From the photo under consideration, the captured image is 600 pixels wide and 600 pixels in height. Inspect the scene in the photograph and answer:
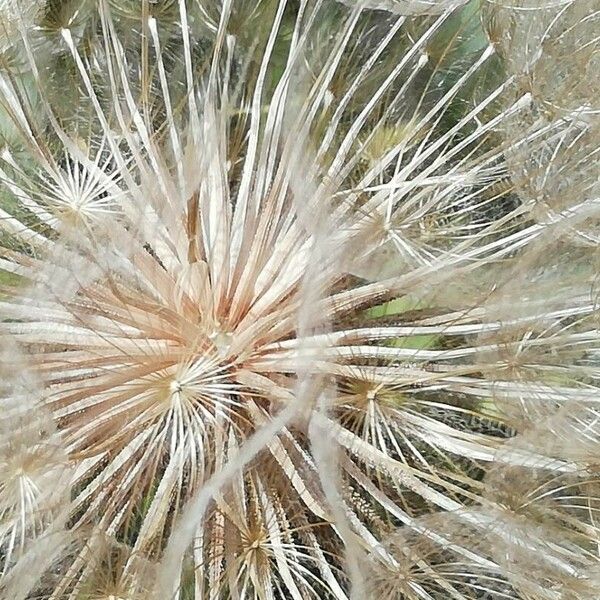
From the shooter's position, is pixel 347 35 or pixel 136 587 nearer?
pixel 136 587

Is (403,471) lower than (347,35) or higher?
lower

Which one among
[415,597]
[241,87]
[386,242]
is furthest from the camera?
[241,87]

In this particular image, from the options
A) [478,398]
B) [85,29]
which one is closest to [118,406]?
[478,398]

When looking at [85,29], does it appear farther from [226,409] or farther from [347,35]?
[226,409]

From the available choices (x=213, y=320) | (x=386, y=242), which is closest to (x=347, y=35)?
(x=386, y=242)

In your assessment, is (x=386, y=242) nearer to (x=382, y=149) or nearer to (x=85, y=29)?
(x=382, y=149)

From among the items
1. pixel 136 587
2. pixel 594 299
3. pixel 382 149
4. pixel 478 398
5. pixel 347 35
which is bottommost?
pixel 136 587

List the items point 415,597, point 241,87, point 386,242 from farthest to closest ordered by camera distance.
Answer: point 241,87, point 386,242, point 415,597
